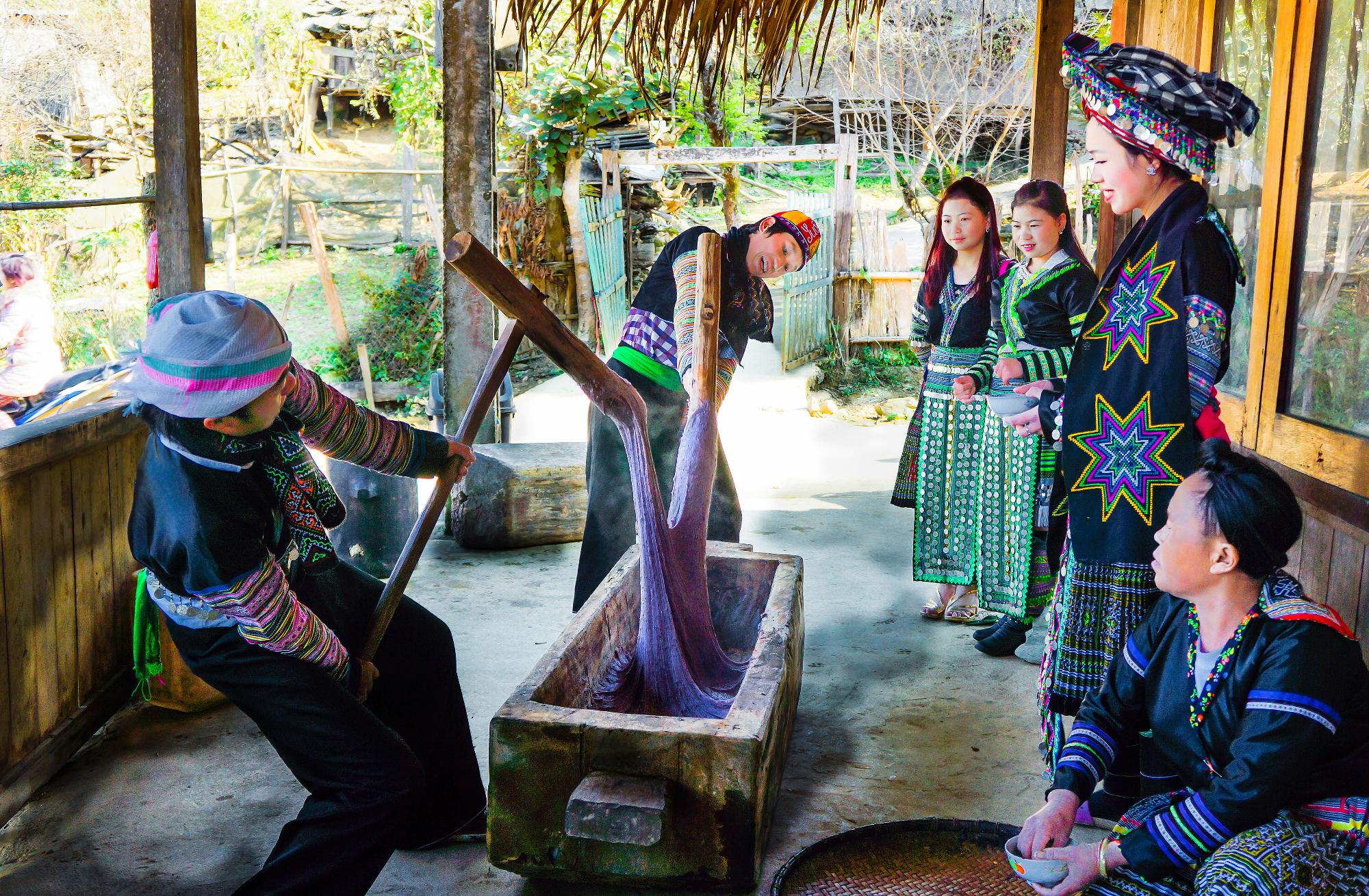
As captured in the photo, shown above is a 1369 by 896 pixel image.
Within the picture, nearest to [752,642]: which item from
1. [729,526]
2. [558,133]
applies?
[729,526]

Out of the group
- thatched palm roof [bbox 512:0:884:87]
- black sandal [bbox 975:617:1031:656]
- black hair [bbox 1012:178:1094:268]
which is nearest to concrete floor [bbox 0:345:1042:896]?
black sandal [bbox 975:617:1031:656]

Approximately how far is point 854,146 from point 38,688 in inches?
350

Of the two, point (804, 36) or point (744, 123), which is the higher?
point (804, 36)

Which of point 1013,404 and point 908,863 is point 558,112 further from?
point 908,863

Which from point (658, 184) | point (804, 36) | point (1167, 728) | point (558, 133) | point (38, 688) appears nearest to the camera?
point (1167, 728)

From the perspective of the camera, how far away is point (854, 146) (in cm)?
1031

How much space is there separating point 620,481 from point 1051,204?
1694 mm

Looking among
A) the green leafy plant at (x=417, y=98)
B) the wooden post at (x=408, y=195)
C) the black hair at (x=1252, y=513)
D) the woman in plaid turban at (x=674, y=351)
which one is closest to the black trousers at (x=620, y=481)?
the woman in plaid turban at (x=674, y=351)

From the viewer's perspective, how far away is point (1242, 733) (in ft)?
5.80

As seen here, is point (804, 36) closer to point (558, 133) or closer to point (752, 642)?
point (558, 133)

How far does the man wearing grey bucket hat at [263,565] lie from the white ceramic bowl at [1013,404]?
1.92m

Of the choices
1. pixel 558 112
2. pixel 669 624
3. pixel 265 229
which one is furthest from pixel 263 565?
pixel 265 229

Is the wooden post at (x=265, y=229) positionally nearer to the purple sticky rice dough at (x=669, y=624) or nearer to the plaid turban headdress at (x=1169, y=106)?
the purple sticky rice dough at (x=669, y=624)

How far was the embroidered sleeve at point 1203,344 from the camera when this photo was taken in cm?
219
